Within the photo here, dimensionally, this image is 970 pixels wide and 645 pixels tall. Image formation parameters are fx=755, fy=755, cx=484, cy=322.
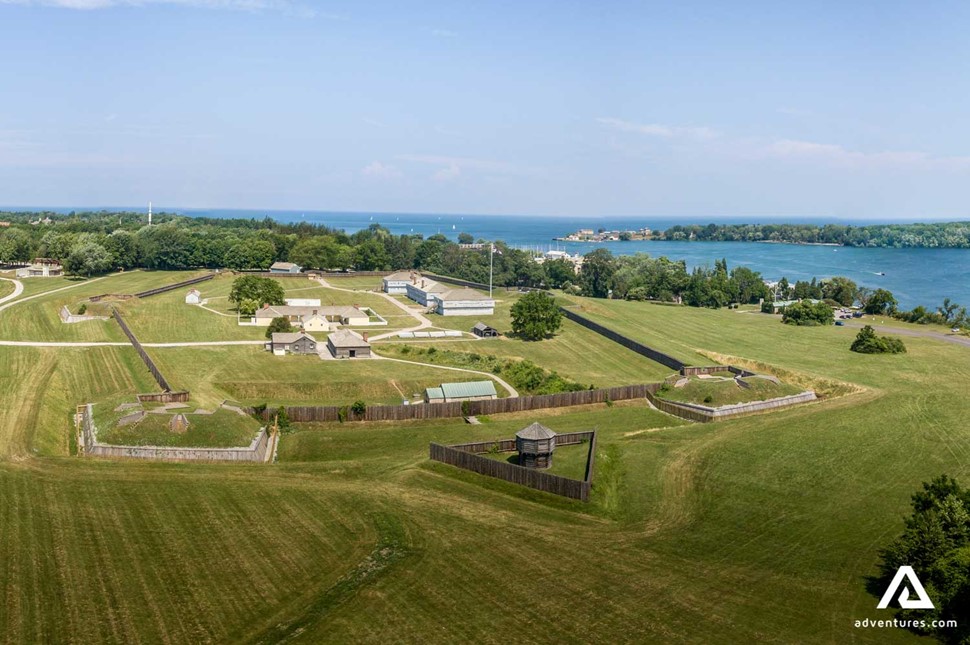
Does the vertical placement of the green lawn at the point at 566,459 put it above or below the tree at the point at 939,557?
below

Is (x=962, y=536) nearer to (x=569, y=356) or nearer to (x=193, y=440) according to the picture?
(x=193, y=440)

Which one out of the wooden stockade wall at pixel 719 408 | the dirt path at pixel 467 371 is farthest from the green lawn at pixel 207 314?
the wooden stockade wall at pixel 719 408

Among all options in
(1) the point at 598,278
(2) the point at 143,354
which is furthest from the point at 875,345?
(2) the point at 143,354

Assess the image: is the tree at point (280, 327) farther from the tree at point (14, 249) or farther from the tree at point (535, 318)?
the tree at point (14, 249)

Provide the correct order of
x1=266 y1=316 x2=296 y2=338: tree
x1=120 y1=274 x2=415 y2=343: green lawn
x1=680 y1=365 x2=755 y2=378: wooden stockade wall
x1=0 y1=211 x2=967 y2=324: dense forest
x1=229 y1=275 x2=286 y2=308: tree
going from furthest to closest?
1. x1=0 y1=211 x2=967 y2=324: dense forest
2. x1=229 y1=275 x2=286 y2=308: tree
3. x1=120 y1=274 x2=415 y2=343: green lawn
4. x1=266 y1=316 x2=296 y2=338: tree
5. x1=680 y1=365 x2=755 y2=378: wooden stockade wall

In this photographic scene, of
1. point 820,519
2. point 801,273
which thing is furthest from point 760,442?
point 801,273

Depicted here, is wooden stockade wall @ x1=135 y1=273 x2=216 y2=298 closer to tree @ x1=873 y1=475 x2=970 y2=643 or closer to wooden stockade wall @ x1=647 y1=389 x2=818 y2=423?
wooden stockade wall @ x1=647 y1=389 x2=818 y2=423

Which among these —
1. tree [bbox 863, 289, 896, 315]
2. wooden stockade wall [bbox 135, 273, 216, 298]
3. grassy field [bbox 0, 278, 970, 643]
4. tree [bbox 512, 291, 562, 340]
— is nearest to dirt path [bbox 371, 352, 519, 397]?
grassy field [bbox 0, 278, 970, 643]
